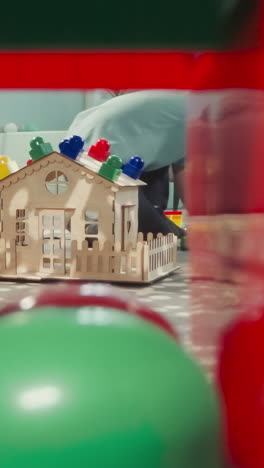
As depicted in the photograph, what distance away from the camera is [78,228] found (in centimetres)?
224

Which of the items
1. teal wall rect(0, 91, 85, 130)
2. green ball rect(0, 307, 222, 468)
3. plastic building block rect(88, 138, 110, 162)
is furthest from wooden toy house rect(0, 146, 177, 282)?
teal wall rect(0, 91, 85, 130)

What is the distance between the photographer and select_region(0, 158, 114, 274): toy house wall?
2178 mm

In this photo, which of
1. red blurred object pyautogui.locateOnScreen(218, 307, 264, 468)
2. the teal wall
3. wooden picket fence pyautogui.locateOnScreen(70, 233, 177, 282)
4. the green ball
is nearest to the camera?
the green ball

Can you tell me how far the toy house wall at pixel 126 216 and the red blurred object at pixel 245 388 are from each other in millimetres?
1761

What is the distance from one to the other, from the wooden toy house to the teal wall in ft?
6.79

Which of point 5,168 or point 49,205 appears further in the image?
point 5,168

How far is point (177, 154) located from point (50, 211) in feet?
2.70

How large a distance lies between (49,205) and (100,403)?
2.00 meters

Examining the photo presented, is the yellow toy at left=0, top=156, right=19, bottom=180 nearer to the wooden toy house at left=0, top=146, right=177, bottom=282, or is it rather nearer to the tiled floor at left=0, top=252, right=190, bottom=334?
the wooden toy house at left=0, top=146, right=177, bottom=282

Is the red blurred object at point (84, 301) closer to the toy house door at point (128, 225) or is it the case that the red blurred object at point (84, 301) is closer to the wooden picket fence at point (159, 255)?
the wooden picket fence at point (159, 255)

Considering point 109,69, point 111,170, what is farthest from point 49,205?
point 109,69

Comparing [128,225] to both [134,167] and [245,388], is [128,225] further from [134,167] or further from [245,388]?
[245,388]

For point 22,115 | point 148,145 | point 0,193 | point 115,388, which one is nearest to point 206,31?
point 115,388

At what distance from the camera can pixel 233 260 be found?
1.47 ft
